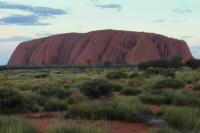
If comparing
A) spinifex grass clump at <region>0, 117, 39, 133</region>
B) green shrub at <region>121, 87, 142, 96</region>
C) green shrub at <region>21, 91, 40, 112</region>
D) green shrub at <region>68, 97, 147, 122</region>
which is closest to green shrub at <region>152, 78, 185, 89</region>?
green shrub at <region>121, 87, 142, 96</region>

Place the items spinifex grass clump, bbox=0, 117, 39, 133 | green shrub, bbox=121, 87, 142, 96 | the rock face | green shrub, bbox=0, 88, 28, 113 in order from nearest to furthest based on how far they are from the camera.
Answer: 1. spinifex grass clump, bbox=0, 117, 39, 133
2. green shrub, bbox=0, 88, 28, 113
3. green shrub, bbox=121, 87, 142, 96
4. the rock face

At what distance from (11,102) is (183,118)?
6.62 metres

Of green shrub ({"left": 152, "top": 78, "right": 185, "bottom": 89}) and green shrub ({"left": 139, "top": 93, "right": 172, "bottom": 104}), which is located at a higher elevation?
green shrub ({"left": 139, "top": 93, "right": 172, "bottom": 104})

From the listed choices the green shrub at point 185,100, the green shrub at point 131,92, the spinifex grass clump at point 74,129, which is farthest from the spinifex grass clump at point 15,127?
the green shrub at point 131,92

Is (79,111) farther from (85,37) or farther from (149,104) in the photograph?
(85,37)

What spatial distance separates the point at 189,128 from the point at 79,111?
3.73 m

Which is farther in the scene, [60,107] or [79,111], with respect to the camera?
[60,107]

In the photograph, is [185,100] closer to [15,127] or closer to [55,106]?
[55,106]

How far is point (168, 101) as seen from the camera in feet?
59.3

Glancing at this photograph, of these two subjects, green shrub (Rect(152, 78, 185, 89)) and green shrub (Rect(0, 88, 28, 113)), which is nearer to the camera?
green shrub (Rect(0, 88, 28, 113))

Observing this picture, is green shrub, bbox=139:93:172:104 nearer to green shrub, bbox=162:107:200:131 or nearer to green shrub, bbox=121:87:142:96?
green shrub, bbox=121:87:142:96

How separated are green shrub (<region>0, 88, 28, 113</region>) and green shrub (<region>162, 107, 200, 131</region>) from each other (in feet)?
18.2

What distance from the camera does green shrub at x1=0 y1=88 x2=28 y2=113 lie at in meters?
15.5

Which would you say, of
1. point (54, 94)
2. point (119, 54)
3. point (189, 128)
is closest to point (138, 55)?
point (119, 54)
